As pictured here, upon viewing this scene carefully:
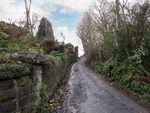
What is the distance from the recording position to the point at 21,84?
3.14 m

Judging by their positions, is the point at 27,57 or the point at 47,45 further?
the point at 47,45

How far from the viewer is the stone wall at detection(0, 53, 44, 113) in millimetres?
2646

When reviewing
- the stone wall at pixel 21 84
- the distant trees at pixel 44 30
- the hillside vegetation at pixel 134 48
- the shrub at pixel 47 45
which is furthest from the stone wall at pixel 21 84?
the distant trees at pixel 44 30

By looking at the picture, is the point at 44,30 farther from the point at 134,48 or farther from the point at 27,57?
the point at 27,57

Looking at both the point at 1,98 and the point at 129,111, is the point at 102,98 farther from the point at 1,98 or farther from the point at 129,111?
the point at 1,98

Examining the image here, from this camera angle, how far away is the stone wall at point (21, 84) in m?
2.65

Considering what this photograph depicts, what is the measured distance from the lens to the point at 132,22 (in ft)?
25.2

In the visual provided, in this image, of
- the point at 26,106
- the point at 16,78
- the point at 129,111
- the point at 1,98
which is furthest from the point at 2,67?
the point at 129,111

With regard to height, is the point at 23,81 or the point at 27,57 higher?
the point at 27,57

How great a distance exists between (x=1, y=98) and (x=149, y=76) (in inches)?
286

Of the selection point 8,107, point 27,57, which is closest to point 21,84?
point 8,107

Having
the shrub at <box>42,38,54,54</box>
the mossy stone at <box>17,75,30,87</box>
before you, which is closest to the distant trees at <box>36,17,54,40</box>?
the shrub at <box>42,38,54,54</box>

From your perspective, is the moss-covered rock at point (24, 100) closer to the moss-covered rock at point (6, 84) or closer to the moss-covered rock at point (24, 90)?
the moss-covered rock at point (24, 90)

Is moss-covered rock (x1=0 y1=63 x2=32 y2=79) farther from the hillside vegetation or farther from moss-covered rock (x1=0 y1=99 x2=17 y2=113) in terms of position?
the hillside vegetation
